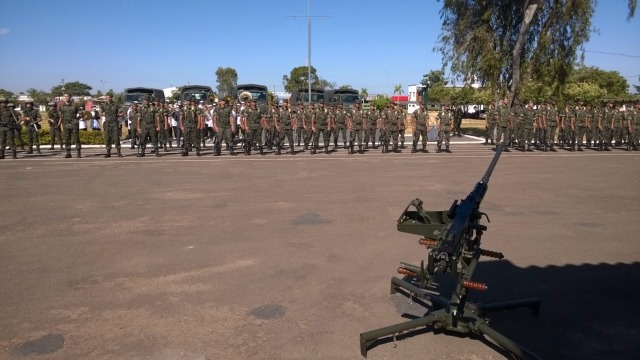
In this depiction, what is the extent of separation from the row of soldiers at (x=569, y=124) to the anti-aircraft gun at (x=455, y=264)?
15.0 m

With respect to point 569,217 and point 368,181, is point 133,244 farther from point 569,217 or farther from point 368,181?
point 569,217

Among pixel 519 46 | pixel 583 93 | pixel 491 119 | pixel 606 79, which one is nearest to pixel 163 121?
pixel 491 119

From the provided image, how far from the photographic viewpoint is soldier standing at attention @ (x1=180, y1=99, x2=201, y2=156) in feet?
51.3

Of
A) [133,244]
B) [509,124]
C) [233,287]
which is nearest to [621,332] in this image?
→ [233,287]

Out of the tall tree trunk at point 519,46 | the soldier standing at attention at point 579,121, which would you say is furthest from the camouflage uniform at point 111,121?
the tall tree trunk at point 519,46

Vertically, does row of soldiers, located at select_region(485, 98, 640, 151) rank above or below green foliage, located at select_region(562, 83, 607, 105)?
below

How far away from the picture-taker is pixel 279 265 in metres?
5.73

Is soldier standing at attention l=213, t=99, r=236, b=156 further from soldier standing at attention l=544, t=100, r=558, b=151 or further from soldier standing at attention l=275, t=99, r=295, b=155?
soldier standing at attention l=544, t=100, r=558, b=151

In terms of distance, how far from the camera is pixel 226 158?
15.4m

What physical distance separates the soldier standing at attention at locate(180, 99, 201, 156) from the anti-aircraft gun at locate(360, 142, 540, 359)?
12791mm

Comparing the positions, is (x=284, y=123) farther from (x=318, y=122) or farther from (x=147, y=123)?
(x=147, y=123)

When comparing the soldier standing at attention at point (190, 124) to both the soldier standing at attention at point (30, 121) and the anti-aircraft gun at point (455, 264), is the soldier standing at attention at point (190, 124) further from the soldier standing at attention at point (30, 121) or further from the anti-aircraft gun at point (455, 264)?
the anti-aircraft gun at point (455, 264)

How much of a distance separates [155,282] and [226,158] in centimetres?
1032

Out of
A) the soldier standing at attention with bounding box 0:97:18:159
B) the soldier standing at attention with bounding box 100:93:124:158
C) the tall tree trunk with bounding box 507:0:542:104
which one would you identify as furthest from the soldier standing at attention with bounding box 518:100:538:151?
the soldier standing at attention with bounding box 0:97:18:159
